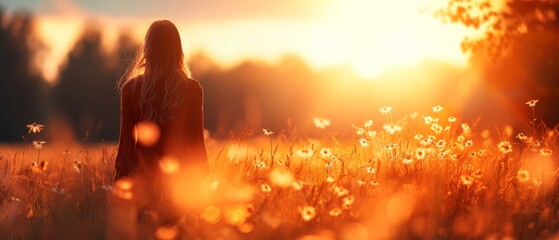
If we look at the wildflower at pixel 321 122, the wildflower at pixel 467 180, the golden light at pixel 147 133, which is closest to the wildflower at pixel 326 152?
the wildflower at pixel 321 122

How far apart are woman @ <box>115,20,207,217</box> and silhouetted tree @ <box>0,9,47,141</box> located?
5742cm

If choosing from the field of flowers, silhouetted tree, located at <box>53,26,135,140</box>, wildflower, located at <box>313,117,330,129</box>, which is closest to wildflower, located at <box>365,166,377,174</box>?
the field of flowers

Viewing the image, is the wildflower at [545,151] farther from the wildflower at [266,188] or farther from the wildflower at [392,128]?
the wildflower at [266,188]

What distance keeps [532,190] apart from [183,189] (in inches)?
143

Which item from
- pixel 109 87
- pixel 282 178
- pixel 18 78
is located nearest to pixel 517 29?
pixel 282 178

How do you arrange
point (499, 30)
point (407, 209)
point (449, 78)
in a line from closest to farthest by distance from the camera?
point (407, 209)
point (499, 30)
point (449, 78)

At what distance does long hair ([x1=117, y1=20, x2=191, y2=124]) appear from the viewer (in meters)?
5.72

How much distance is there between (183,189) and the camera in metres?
5.92

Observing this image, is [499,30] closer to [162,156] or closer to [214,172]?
[214,172]

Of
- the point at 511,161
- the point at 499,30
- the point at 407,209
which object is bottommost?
the point at 407,209

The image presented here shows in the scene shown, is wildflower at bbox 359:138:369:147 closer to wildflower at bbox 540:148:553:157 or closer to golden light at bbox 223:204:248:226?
golden light at bbox 223:204:248:226

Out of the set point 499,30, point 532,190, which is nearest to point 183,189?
point 532,190

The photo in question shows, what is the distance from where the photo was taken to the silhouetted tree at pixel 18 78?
60344mm

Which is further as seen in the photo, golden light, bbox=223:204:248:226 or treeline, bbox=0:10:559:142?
treeline, bbox=0:10:559:142
